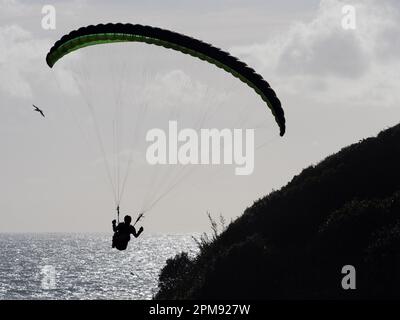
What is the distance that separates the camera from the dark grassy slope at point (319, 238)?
2658cm

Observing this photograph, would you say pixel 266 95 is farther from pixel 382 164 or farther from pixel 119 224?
pixel 382 164

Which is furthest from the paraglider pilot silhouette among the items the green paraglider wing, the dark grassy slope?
the dark grassy slope

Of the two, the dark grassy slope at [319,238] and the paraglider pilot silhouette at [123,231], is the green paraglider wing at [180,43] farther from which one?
the dark grassy slope at [319,238]

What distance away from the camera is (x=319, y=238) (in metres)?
29.6

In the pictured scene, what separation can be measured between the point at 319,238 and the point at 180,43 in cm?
1105

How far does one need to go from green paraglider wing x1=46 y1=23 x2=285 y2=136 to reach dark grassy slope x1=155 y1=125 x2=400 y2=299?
23.3ft

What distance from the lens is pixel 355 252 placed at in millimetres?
27594

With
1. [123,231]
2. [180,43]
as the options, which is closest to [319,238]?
[123,231]

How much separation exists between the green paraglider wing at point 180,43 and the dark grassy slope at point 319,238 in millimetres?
7115

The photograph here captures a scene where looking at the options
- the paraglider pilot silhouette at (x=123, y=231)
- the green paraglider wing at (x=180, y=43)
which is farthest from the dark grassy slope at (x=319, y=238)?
the paraglider pilot silhouette at (x=123, y=231)

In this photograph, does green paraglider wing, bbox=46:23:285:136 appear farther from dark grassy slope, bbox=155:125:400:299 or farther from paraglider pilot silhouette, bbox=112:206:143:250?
dark grassy slope, bbox=155:125:400:299

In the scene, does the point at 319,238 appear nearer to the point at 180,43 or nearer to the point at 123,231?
the point at 123,231

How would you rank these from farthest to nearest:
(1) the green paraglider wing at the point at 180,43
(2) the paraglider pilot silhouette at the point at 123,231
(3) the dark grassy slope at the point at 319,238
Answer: (3) the dark grassy slope at the point at 319,238 → (1) the green paraglider wing at the point at 180,43 → (2) the paraglider pilot silhouette at the point at 123,231
